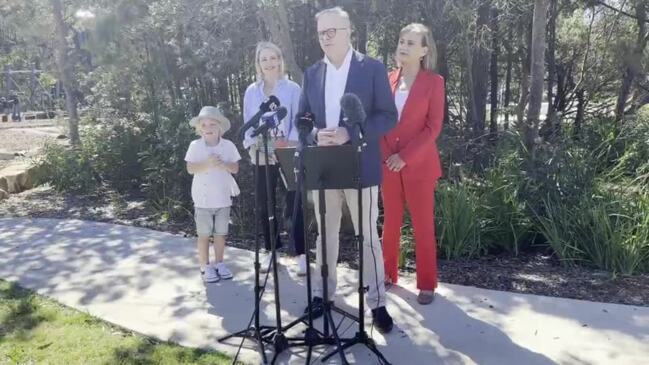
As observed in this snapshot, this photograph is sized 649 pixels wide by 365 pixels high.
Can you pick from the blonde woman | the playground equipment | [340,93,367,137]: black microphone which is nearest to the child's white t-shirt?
the blonde woman

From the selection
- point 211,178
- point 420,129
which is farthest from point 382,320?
point 211,178

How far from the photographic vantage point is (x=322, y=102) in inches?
140

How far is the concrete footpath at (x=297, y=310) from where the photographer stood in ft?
11.2

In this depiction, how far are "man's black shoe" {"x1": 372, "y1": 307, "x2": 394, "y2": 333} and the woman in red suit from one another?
46 cm

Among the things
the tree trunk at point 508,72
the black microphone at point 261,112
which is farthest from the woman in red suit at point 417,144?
the tree trunk at point 508,72

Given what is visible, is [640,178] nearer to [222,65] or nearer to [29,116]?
[222,65]

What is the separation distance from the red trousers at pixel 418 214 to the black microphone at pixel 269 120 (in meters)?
1.03

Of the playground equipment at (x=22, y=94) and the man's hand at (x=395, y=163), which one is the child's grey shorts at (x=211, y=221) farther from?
the playground equipment at (x=22, y=94)

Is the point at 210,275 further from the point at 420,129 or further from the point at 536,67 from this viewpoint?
the point at 536,67

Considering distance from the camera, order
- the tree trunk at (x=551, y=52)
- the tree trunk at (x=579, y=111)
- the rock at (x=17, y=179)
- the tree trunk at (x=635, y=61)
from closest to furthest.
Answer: the tree trunk at (x=579, y=111), the rock at (x=17, y=179), the tree trunk at (x=551, y=52), the tree trunk at (x=635, y=61)

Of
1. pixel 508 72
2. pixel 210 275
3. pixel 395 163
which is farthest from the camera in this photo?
pixel 508 72

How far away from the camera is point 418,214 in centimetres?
399

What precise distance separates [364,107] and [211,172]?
1.48 m

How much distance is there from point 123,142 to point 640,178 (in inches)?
243
